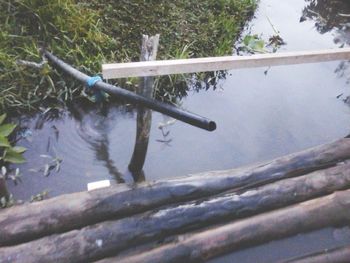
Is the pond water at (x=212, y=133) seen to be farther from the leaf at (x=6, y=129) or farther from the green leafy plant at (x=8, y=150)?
the leaf at (x=6, y=129)

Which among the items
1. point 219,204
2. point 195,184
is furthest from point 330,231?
point 195,184

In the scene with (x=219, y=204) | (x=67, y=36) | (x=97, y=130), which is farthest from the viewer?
(x=67, y=36)

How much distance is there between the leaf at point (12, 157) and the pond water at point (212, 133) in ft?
0.42

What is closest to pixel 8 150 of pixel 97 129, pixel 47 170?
pixel 47 170

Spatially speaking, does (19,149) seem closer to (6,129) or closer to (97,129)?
(6,129)

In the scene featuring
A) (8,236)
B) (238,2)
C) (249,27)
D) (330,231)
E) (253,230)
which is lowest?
(330,231)

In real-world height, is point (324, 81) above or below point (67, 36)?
below

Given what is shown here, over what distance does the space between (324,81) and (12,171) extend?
4.36m

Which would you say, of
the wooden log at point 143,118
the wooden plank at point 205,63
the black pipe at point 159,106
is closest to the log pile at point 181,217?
the black pipe at point 159,106

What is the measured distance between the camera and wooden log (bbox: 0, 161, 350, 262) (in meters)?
2.44

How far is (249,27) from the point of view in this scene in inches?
240

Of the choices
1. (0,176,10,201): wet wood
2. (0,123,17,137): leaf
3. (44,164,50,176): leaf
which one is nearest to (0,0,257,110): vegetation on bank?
(0,123,17,137): leaf

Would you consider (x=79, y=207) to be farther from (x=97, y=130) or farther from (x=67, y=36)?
(x=67, y=36)

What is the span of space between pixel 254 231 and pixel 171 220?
0.64m
